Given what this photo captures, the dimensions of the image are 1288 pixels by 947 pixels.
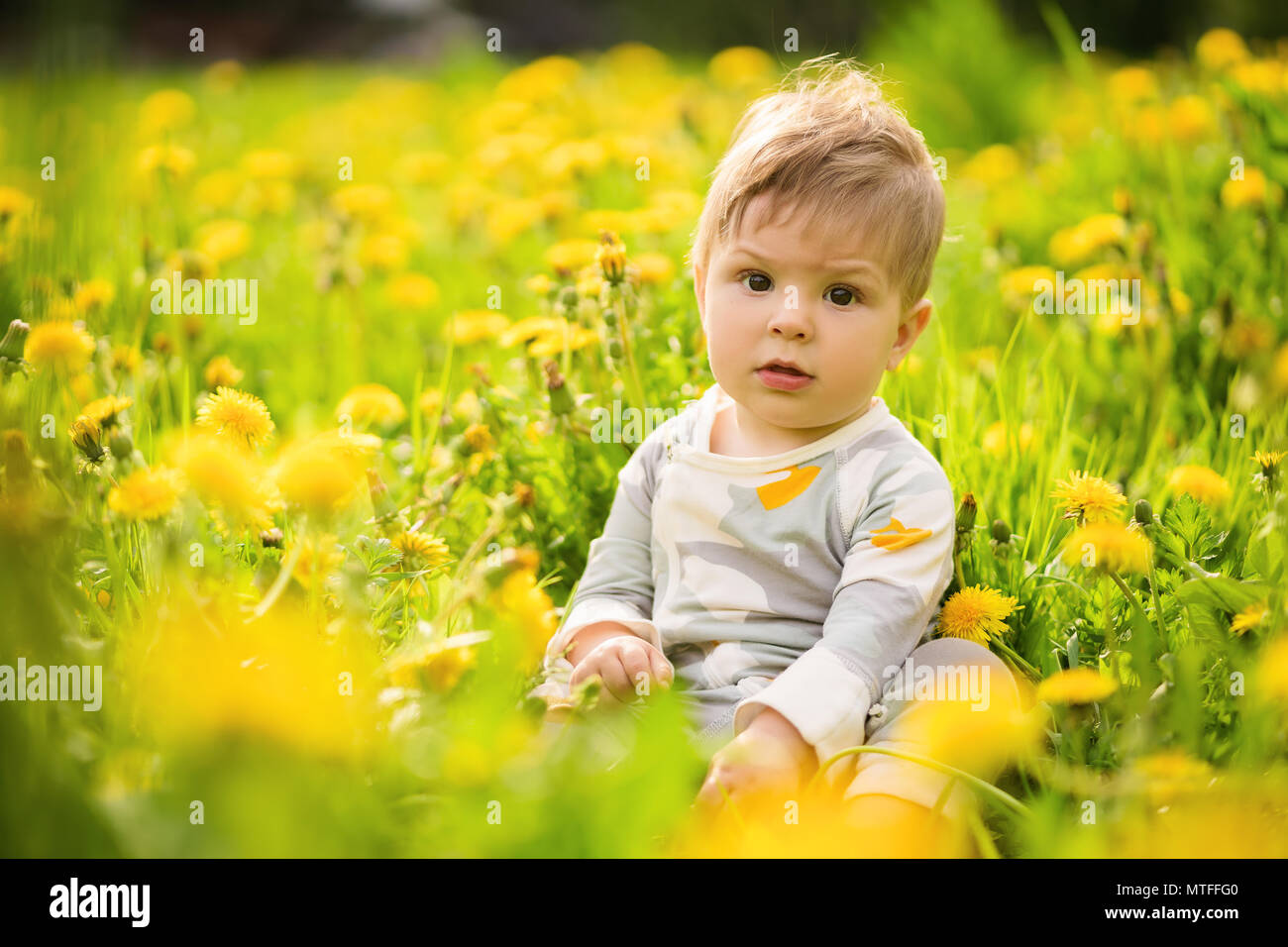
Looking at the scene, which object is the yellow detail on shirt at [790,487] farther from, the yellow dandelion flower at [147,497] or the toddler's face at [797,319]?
the yellow dandelion flower at [147,497]

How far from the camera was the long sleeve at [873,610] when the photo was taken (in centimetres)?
126

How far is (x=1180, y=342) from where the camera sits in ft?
7.52

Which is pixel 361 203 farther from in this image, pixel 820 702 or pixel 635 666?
pixel 820 702

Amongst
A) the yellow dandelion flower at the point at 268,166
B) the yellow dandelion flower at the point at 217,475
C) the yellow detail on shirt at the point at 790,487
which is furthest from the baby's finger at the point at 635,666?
the yellow dandelion flower at the point at 268,166

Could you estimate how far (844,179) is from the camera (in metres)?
1.40

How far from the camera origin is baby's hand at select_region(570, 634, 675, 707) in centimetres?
138

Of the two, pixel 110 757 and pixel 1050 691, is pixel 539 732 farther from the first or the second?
pixel 1050 691

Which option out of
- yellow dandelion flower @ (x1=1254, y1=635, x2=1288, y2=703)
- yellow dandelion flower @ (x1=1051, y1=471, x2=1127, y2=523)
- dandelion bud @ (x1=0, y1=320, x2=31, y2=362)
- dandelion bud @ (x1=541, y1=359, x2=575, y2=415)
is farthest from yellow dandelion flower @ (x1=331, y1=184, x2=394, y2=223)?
yellow dandelion flower @ (x1=1254, y1=635, x2=1288, y2=703)

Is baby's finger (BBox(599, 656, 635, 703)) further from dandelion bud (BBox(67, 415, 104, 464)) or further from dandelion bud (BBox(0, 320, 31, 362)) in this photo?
dandelion bud (BBox(0, 320, 31, 362))

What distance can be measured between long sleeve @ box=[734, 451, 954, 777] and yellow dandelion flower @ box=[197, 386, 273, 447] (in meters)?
0.72

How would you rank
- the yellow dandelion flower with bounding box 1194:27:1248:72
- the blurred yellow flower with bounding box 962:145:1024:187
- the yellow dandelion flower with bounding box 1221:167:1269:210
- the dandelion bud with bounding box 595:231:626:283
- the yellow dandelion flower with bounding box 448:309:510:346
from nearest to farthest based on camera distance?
the dandelion bud with bounding box 595:231:626:283
the yellow dandelion flower with bounding box 448:309:510:346
the yellow dandelion flower with bounding box 1221:167:1269:210
the yellow dandelion flower with bounding box 1194:27:1248:72
the blurred yellow flower with bounding box 962:145:1024:187

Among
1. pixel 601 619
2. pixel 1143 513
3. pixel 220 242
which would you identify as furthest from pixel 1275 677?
pixel 220 242

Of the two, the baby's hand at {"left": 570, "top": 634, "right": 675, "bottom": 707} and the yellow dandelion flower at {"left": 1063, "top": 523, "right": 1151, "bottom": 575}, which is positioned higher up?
the yellow dandelion flower at {"left": 1063, "top": 523, "right": 1151, "bottom": 575}

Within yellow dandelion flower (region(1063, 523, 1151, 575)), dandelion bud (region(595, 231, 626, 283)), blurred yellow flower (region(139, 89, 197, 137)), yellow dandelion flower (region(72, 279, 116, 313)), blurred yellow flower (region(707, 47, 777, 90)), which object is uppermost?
blurred yellow flower (region(707, 47, 777, 90))
